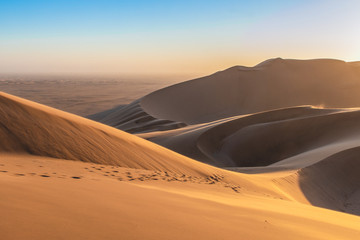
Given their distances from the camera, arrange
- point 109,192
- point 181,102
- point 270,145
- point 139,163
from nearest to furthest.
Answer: point 109,192
point 139,163
point 270,145
point 181,102

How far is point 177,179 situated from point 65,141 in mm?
2140

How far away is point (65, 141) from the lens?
574 cm

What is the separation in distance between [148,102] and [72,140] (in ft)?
86.3

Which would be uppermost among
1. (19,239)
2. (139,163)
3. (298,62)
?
(298,62)

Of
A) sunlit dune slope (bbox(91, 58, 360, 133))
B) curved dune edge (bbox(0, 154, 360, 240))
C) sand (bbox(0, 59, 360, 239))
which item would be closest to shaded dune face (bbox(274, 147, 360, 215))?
sand (bbox(0, 59, 360, 239))

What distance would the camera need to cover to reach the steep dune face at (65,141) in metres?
5.34

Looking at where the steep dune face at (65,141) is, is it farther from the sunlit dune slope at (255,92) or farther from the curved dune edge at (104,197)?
the sunlit dune slope at (255,92)

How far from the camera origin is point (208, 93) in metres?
35.6

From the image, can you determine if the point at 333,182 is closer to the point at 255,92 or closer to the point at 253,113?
the point at 253,113

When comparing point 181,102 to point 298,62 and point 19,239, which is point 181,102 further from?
point 19,239

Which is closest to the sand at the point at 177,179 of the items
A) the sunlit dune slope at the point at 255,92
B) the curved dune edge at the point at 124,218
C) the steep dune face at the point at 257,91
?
the curved dune edge at the point at 124,218

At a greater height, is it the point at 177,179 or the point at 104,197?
the point at 104,197

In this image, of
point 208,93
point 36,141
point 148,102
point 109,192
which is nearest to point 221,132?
point 36,141

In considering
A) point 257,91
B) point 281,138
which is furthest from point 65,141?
point 257,91
